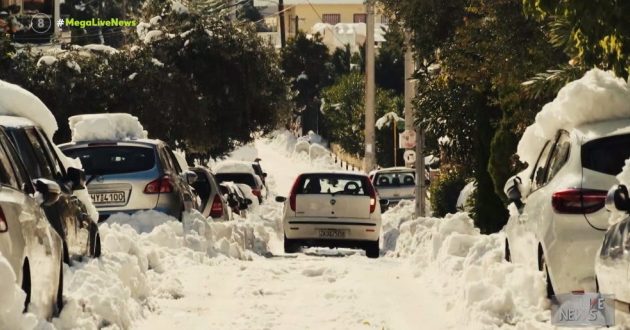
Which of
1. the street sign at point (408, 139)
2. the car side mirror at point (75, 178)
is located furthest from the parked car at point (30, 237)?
the street sign at point (408, 139)

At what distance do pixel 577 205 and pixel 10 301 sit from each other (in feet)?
16.1

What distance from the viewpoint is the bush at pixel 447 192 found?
34406 mm

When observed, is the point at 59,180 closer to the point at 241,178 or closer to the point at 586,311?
the point at 586,311

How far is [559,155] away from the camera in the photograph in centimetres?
1298

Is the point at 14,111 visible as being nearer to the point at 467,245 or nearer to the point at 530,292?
the point at 530,292

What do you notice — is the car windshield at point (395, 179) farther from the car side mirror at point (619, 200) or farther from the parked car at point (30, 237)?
the car side mirror at point (619, 200)

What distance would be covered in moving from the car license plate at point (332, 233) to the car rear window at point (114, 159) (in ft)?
19.7

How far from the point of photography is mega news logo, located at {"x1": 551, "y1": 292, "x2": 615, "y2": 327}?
8.96 metres

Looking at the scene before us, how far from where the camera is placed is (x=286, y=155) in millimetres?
95125

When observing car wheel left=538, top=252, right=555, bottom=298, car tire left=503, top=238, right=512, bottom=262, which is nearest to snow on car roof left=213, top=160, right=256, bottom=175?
car tire left=503, top=238, right=512, bottom=262

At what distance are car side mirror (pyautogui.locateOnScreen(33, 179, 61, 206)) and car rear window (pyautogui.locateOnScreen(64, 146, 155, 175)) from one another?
30.6 feet

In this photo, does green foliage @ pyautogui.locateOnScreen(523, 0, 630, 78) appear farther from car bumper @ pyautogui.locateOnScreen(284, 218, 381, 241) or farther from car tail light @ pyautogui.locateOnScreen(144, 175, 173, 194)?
car bumper @ pyautogui.locateOnScreen(284, 218, 381, 241)

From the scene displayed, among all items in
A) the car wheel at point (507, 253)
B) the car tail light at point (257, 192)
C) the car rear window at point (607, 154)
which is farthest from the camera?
the car tail light at point (257, 192)

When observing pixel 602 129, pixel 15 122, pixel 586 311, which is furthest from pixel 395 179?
pixel 586 311
